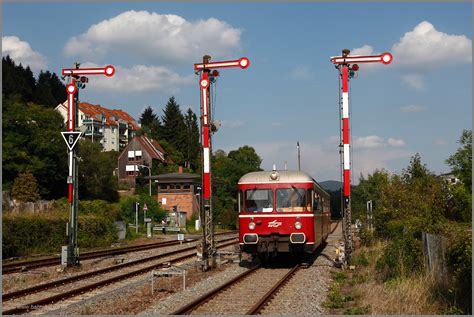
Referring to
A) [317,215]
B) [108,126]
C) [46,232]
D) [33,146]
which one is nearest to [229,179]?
[33,146]

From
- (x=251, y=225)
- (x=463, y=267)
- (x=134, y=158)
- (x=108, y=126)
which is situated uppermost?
(x=108, y=126)

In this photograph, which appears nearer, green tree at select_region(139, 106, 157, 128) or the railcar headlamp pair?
the railcar headlamp pair

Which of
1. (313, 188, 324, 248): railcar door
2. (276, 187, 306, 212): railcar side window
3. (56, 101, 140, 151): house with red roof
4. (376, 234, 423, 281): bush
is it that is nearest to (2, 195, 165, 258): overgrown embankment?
(276, 187, 306, 212): railcar side window

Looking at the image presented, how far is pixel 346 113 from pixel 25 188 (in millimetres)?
43475

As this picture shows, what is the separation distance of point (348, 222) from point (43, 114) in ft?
162

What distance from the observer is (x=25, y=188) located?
181 ft

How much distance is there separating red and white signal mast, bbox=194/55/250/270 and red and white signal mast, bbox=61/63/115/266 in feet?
10.5

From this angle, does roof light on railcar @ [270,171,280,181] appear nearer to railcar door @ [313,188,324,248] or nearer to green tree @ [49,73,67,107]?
railcar door @ [313,188,324,248]

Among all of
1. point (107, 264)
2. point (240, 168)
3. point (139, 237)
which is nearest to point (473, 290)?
point (107, 264)

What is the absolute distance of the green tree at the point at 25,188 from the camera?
5478cm

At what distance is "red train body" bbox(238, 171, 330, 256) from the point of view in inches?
703

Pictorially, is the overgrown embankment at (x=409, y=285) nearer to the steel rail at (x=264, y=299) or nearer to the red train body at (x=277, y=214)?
the steel rail at (x=264, y=299)

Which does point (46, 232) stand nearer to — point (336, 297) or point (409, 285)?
point (336, 297)

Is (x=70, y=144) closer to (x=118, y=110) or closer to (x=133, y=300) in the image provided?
(x=133, y=300)
